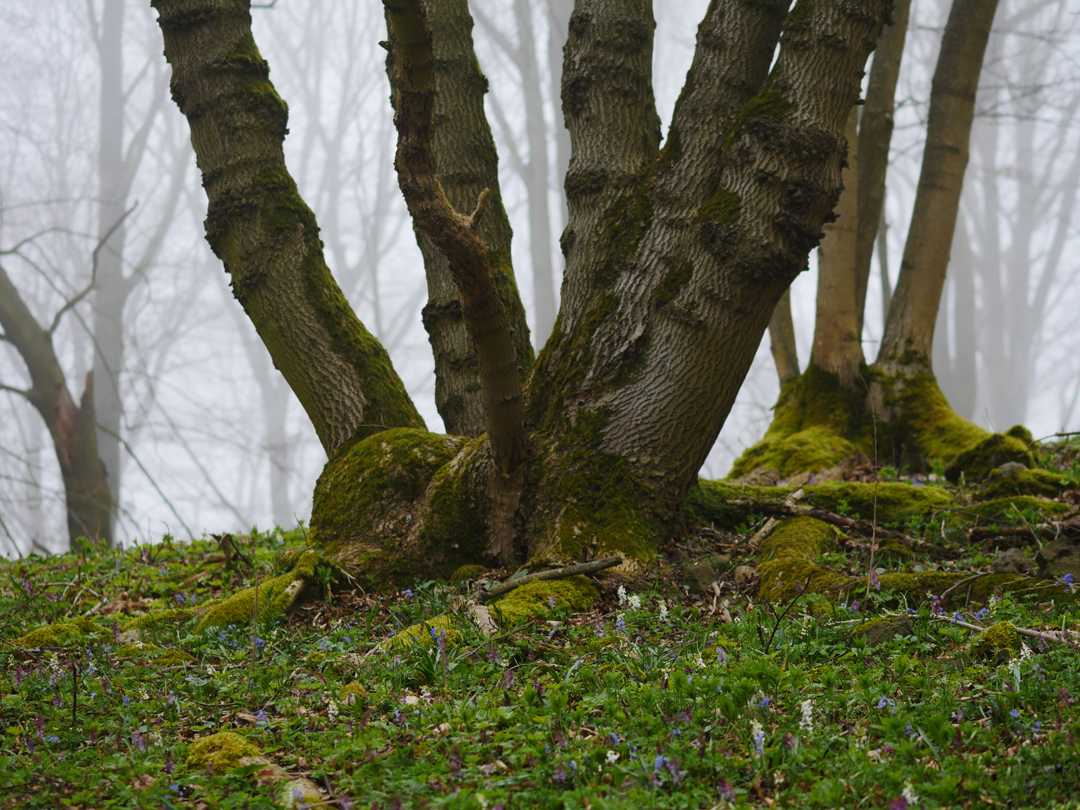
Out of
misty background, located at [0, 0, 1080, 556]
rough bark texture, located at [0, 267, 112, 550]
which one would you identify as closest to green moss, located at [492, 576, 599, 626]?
rough bark texture, located at [0, 267, 112, 550]

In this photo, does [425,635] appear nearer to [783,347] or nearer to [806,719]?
[806,719]

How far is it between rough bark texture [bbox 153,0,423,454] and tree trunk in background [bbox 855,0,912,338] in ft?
18.4

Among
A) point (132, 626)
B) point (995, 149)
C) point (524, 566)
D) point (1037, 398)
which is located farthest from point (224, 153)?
point (1037, 398)

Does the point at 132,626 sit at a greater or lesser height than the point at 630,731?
greater

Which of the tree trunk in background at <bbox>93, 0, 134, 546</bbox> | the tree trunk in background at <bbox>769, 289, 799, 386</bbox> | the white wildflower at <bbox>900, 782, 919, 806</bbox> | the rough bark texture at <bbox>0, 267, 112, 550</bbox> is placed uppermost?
the tree trunk in background at <bbox>93, 0, 134, 546</bbox>

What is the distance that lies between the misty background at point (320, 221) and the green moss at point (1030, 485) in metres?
10.5

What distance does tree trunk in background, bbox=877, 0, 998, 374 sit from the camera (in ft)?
24.4

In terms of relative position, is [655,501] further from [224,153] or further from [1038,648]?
[224,153]

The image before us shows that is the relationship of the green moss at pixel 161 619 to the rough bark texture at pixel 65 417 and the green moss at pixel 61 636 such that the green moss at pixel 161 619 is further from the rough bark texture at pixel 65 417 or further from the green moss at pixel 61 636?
the rough bark texture at pixel 65 417

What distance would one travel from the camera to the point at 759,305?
4.00 metres

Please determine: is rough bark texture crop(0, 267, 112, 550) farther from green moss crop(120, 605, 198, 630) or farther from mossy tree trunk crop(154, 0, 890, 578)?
green moss crop(120, 605, 198, 630)

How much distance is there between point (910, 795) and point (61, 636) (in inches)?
133

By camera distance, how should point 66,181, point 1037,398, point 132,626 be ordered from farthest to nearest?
point 1037,398
point 66,181
point 132,626

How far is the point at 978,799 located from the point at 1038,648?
997mm
